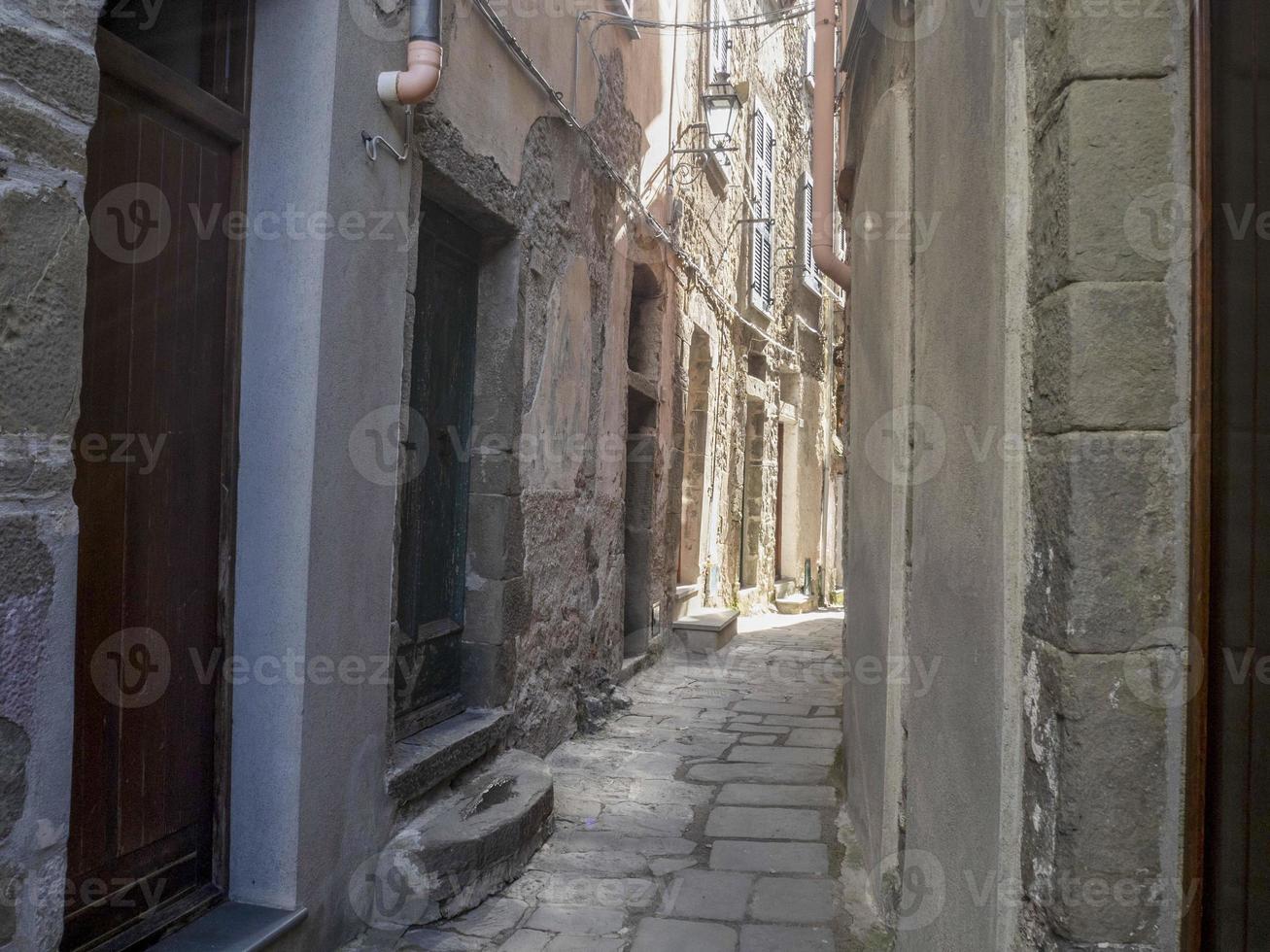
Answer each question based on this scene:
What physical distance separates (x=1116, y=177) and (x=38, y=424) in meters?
1.88

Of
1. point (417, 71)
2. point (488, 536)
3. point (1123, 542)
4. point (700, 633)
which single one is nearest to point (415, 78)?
point (417, 71)

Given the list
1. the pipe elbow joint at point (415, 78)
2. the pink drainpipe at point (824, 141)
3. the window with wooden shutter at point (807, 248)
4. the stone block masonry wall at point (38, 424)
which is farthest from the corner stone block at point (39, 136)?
the window with wooden shutter at point (807, 248)

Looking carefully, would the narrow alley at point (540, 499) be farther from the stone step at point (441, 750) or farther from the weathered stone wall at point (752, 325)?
the weathered stone wall at point (752, 325)

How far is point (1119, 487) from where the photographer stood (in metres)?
1.68

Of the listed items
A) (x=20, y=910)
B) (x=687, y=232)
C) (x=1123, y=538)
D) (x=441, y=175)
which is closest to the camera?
(x=1123, y=538)

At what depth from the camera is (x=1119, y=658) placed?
1678 millimetres

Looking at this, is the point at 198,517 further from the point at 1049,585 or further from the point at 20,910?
the point at 1049,585

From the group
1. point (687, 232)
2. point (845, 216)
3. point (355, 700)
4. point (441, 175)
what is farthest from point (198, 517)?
point (687, 232)

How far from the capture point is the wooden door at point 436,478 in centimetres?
398

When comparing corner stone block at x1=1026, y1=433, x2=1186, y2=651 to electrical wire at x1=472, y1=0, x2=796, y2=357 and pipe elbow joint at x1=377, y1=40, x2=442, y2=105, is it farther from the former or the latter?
electrical wire at x1=472, y1=0, x2=796, y2=357

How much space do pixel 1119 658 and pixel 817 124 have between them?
12.7ft

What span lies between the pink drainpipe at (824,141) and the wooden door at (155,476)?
2.86m

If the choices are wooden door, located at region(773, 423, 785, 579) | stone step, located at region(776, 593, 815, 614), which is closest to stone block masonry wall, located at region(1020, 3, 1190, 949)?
stone step, located at region(776, 593, 815, 614)

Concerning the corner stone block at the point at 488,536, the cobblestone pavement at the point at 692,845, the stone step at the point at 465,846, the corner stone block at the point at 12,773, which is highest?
the corner stone block at the point at 488,536
